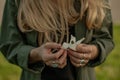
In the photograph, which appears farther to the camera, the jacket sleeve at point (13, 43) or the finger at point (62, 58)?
the jacket sleeve at point (13, 43)

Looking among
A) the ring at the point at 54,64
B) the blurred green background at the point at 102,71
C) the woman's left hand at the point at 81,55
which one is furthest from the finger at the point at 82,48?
the blurred green background at the point at 102,71

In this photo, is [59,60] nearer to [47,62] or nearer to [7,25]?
[47,62]

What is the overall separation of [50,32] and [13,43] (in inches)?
7.6

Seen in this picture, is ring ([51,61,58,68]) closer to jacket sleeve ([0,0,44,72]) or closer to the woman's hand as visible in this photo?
the woman's hand

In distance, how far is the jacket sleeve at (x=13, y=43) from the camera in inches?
102

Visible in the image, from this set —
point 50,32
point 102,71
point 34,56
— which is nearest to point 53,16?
point 50,32

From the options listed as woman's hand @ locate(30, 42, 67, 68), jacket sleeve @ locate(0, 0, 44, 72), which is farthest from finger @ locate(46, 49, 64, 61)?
jacket sleeve @ locate(0, 0, 44, 72)

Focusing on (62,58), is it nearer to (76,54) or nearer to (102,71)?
(76,54)

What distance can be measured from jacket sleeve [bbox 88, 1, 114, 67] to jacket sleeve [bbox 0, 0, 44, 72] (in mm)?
294

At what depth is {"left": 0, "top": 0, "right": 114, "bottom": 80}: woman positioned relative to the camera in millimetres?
2602

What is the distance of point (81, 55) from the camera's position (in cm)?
249

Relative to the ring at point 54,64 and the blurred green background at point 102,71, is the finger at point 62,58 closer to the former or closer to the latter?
the ring at point 54,64

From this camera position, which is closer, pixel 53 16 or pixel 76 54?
pixel 76 54

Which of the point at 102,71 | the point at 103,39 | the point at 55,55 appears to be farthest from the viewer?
the point at 102,71
